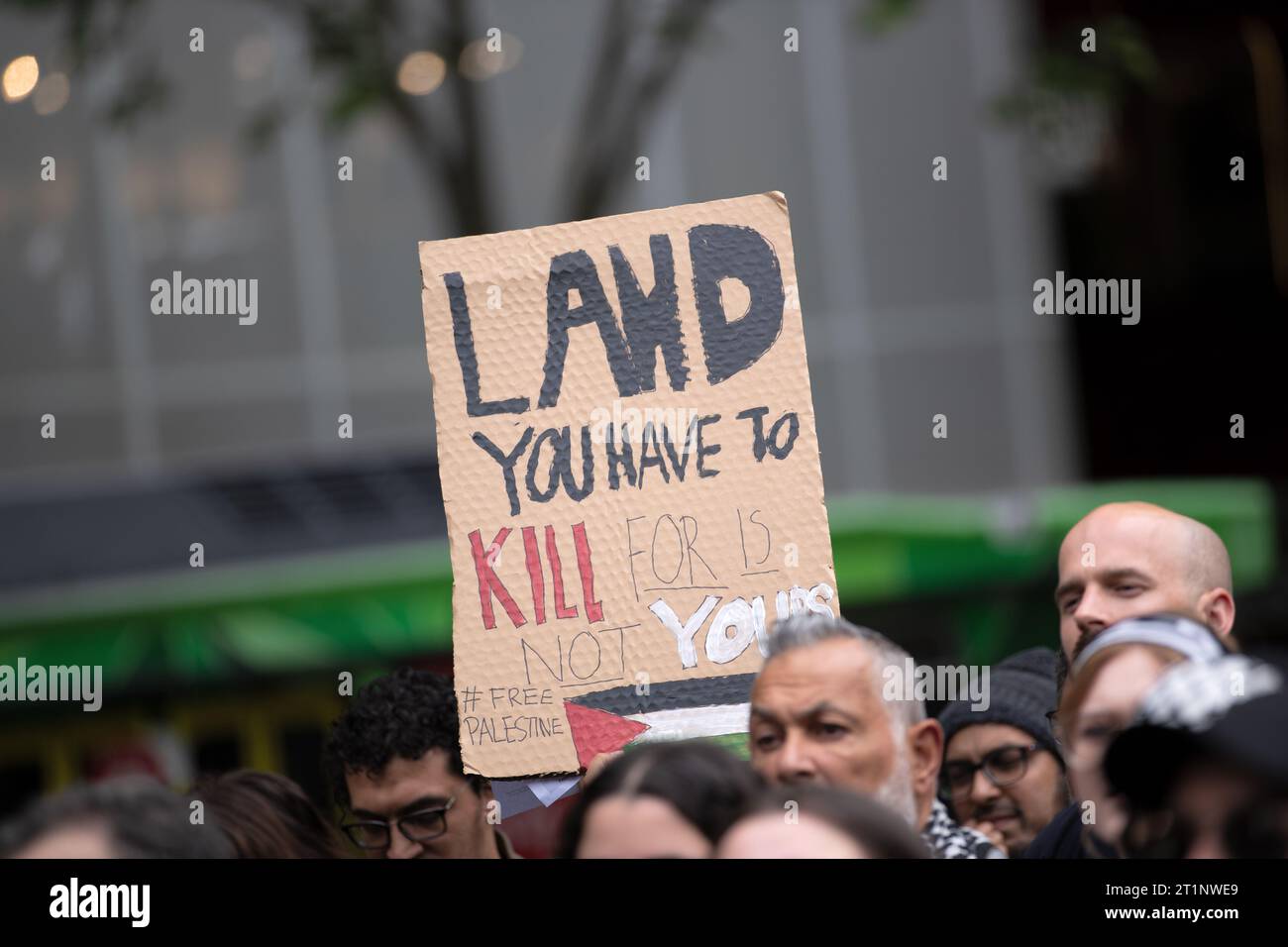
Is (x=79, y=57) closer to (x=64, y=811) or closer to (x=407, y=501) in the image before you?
(x=407, y=501)

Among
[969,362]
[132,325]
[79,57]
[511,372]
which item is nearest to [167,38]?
[132,325]

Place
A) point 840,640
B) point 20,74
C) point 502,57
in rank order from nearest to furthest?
point 840,640
point 20,74
point 502,57

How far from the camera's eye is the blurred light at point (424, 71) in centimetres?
914

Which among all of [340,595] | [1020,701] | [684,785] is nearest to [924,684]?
[1020,701]

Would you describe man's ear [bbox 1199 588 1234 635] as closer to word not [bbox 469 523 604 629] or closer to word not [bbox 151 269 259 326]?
word not [bbox 469 523 604 629]

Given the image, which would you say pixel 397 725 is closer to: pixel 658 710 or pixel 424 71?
pixel 658 710

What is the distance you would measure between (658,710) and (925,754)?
44 centimetres

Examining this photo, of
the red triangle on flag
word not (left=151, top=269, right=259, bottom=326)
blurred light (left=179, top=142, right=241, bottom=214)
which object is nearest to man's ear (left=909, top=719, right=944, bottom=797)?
the red triangle on flag

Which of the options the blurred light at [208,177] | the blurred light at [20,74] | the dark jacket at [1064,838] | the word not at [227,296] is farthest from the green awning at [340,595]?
the blurred light at [208,177]

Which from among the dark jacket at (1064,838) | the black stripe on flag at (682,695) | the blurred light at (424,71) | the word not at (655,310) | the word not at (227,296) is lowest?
the dark jacket at (1064,838)

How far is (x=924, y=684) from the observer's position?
3.29 meters

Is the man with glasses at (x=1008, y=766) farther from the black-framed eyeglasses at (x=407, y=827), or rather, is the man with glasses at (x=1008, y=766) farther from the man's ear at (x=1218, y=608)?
the black-framed eyeglasses at (x=407, y=827)

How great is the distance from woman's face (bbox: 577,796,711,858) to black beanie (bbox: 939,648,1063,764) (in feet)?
3.48
